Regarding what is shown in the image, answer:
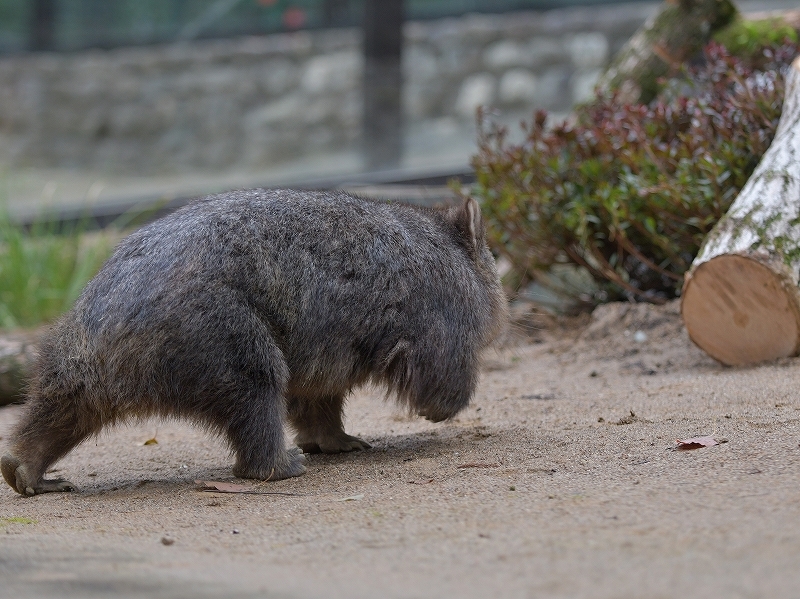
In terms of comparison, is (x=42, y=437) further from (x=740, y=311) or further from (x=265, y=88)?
(x=265, y=88)

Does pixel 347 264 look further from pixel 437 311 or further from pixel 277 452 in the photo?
pixel 277 452

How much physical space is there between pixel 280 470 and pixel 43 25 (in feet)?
29.8

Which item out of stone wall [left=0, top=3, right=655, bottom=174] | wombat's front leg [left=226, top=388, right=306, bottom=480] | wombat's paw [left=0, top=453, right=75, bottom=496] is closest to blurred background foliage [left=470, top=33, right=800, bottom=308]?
wombat's front leg [left=226, top=388, right=306, bottom=480]

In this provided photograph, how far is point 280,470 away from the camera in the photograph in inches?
147

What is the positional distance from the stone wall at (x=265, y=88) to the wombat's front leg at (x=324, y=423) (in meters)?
6.21

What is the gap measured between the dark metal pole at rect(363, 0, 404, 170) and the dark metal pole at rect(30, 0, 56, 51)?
3608mm

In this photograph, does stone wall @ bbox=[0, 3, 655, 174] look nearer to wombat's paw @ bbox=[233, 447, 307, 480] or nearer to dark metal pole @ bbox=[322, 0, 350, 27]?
dark metal pole @ bbox=[322, 0, 350, 27]

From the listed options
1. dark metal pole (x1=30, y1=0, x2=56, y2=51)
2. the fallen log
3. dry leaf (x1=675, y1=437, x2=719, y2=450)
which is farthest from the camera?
dark metal pole (x1=30, y1=0, x2=56, y2=51)

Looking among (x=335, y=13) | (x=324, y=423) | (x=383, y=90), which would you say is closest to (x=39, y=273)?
(x=383, y=90)

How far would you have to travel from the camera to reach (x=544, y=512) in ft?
9.16

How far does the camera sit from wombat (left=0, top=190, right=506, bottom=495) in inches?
138

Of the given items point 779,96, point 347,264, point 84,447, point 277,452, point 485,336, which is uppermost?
point 779,96

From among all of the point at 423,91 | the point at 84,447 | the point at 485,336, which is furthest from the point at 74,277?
the point at 485,336

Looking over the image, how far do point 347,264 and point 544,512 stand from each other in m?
1.36
